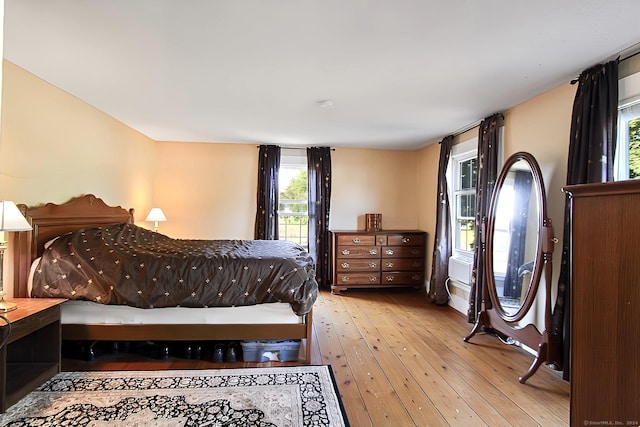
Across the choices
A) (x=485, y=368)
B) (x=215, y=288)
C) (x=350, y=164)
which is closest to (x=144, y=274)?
(x=215, y=288)

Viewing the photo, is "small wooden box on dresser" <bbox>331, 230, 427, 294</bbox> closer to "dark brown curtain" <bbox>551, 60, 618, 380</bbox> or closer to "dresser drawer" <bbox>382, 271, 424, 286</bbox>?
"dresser drawer" <bbox>382, 271, 424, 286</bbox>

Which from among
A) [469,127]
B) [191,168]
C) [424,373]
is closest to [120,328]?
[424,373]

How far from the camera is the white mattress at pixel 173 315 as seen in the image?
247 cm

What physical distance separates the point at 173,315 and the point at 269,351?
830 millimetres

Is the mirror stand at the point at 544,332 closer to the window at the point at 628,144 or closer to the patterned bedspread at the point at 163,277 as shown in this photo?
the window at the point at 628,144

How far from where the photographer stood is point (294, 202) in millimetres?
5180

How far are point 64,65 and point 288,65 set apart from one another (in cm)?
168

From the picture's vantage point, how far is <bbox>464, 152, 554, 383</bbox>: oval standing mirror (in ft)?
7.82

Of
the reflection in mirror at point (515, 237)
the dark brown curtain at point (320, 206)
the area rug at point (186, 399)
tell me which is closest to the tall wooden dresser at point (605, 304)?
the area rug at point (186, 399)

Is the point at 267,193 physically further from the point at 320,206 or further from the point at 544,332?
the point at 544,332

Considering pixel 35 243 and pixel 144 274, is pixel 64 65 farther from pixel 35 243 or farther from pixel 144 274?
pixel 144 274

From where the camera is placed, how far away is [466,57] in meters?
2.10

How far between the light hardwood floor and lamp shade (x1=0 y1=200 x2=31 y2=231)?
119 centimetres

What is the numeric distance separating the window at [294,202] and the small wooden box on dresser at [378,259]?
70 cm
